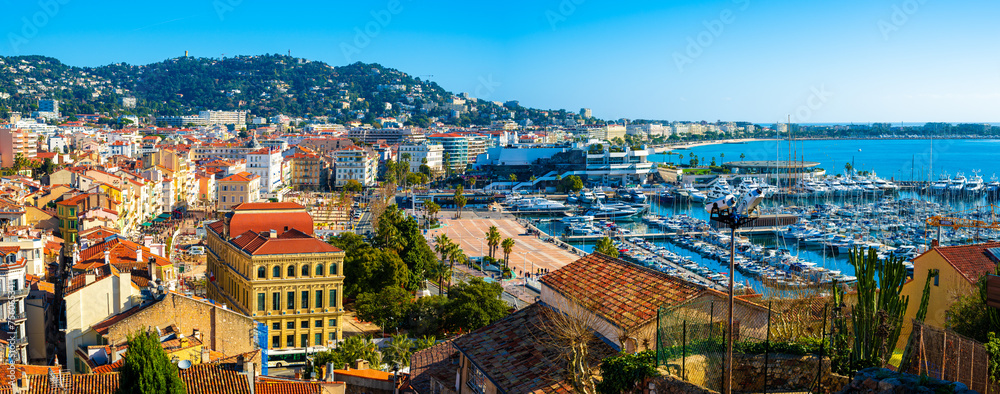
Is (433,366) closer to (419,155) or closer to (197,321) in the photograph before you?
(197,321)

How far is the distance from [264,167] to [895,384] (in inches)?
2848

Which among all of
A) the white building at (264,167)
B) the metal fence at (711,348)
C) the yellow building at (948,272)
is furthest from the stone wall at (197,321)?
the white building at (264,167)

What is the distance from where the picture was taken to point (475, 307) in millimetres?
24312

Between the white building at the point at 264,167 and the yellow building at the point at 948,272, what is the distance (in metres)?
64.9

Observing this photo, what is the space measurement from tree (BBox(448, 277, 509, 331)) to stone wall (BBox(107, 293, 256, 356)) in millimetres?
7490

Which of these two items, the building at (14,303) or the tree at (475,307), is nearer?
the building at (14,303)

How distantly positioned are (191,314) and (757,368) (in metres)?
12.6

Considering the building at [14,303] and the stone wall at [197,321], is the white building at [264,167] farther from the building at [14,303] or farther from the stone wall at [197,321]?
the stone wall at [197,321]

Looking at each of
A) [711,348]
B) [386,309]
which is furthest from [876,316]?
[386,309]

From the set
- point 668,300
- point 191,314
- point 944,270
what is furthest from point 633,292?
point 191,314

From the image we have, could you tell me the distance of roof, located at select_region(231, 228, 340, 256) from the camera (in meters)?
24.4

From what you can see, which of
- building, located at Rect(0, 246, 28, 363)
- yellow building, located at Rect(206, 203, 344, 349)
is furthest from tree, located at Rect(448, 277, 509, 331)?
building, located at Rect(0, 246, 28, 363)

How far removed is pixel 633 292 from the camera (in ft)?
39.3

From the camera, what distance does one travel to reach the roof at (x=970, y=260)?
45.4 feet
